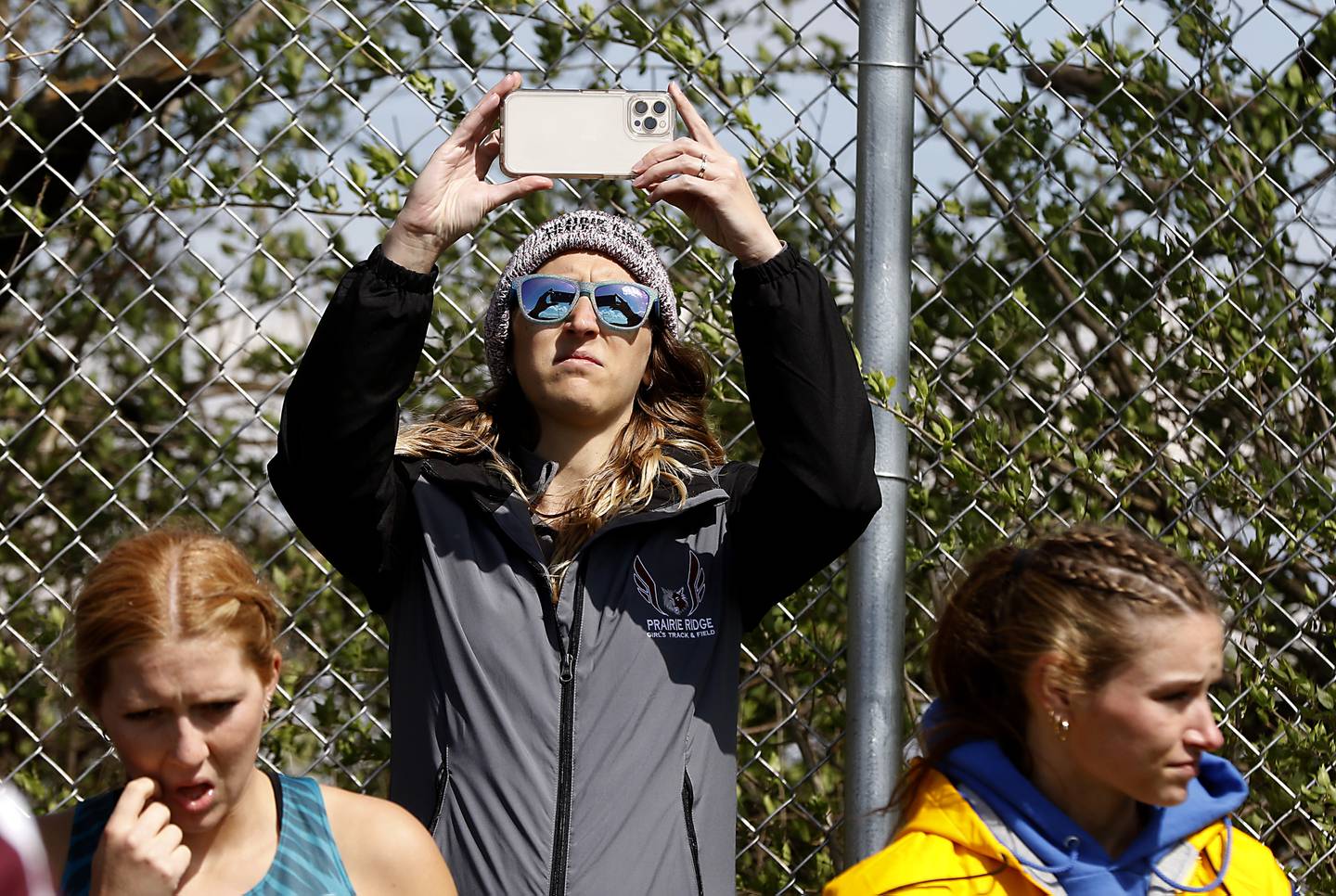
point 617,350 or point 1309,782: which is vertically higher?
point 617,350

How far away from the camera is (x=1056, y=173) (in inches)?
125

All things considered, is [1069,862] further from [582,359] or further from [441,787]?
[582,359]

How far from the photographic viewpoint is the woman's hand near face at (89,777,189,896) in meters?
1.86

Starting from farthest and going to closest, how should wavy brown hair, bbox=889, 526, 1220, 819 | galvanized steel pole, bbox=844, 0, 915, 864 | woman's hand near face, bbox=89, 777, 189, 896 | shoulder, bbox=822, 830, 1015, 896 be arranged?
1. galvanized steel pole, bbox=844, 0, 915, 864
2. wavy brown hair, bbox=889, 526, 1220, 819
3. shoulder, bbox=822, 830, 1015, 896
4. woman's hand near face, bbox=89, 777, 189, 896

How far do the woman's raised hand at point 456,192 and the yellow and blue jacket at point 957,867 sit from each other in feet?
3.41

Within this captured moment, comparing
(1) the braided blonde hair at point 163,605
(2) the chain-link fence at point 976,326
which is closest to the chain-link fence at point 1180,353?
(2) the chain-link fence at point 976,326

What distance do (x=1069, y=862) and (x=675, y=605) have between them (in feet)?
2.25

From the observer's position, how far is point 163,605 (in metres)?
2.03

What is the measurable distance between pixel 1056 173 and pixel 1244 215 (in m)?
0.39

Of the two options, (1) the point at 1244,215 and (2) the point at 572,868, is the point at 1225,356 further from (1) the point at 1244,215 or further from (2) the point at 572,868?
(2) the point at 572,868

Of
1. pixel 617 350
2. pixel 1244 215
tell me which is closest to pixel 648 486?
pixel 617 350

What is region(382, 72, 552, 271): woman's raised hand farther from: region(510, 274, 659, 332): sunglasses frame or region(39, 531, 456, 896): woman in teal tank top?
region(39, 531, 456, 896): woman in teal tank top

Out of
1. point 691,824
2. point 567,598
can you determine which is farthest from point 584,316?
point 691,824

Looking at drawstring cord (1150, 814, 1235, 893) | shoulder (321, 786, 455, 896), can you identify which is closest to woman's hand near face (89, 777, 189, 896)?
shoulder (321, 786, 455, 896)
